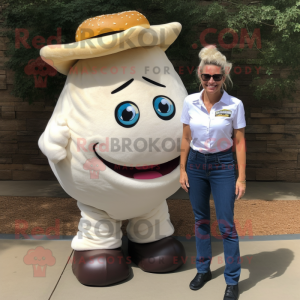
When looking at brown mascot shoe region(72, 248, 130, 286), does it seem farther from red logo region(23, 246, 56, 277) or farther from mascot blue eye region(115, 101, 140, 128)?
mascot blue eye region(115, 101, 140, 128)

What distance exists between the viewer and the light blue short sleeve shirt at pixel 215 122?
2.62 m

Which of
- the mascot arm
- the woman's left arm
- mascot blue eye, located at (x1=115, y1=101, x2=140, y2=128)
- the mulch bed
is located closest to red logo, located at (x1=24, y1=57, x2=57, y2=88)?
the mulch bed

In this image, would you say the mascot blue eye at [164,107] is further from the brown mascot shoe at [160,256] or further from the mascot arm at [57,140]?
the brown mascot shoe at [160,256]

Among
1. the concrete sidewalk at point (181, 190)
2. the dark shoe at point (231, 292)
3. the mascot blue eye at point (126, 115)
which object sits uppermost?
the mascot blue eye at point (126, 115)

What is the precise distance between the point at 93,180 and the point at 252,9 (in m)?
3.37

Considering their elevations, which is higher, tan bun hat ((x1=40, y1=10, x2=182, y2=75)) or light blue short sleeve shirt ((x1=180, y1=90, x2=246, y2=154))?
tan bun hat ((x1=40, y1=10, x2=182, y2=75))

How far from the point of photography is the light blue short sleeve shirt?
2.62 m

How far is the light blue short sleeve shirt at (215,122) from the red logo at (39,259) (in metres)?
1.85

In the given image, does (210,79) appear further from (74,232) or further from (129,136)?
(74,232)

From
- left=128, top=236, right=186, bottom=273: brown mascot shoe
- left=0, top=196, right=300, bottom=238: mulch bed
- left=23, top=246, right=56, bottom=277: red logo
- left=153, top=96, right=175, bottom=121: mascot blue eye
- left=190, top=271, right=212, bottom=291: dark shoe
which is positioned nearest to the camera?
left=153, top=96, right=175, bottom=121: mascot blue eye

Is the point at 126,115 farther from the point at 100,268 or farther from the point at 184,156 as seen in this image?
the point at 100,268

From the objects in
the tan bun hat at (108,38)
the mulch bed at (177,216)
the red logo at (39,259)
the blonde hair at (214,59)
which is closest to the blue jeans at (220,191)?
the blonde hair at (214,59)

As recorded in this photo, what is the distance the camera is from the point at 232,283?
9.17 ft

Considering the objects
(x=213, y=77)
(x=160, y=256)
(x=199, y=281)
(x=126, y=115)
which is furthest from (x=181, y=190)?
(x=213, y=77)
